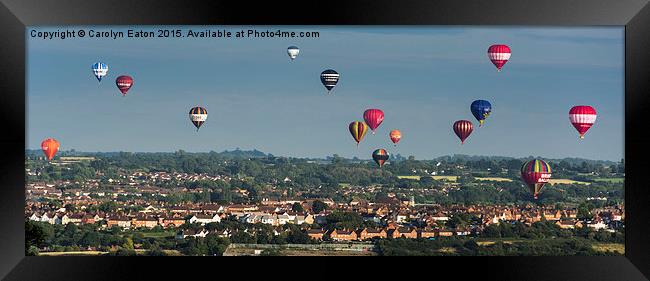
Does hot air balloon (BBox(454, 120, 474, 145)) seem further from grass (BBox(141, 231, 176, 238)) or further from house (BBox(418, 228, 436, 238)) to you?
grass (BBox(141, 231, 176, 238))

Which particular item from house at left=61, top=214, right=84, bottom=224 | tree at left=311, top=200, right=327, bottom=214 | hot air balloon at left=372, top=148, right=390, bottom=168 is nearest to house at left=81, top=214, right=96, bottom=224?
house at left=61, top=214, right=84, bottom=224

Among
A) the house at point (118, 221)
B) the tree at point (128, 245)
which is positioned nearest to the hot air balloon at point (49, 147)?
the tree at point (128, 245)

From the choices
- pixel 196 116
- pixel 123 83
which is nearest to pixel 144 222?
pixel 196 116

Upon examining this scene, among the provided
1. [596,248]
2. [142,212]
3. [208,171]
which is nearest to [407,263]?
[596,248]

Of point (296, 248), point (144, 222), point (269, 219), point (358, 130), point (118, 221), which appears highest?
point (358, 130)

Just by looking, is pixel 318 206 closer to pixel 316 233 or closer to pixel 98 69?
pixel 316 233

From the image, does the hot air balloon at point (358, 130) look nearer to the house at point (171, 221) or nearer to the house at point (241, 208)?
the house at point (171, 221)
